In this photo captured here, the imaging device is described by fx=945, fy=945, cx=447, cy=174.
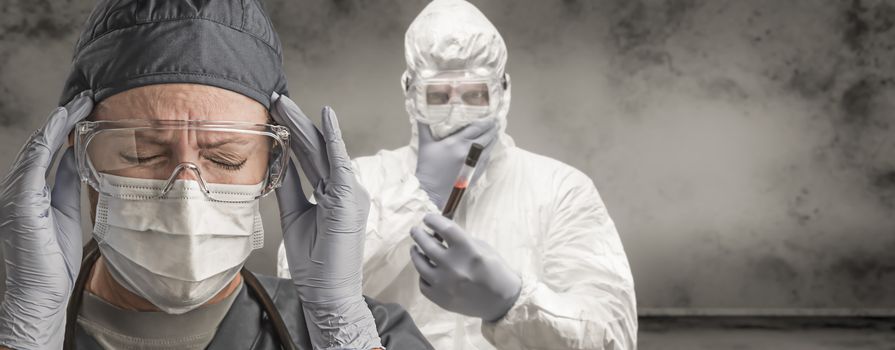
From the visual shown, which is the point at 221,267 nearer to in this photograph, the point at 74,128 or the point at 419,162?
the point at 74,128

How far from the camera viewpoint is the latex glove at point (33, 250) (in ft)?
3.68

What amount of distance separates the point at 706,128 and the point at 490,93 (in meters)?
1.91

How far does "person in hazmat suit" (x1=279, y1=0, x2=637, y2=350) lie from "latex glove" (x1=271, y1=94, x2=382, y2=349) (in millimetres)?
599

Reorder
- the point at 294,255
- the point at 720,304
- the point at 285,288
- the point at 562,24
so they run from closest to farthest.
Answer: the point at 294,255 → the point at 285,288 → the point at 562,24 → the point at 720,304

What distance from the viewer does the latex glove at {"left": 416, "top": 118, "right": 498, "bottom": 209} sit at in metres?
2.26

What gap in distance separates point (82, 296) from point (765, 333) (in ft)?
10.3

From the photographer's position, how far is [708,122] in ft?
12.9

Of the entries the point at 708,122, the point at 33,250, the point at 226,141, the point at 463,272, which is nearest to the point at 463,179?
the point at 463,272

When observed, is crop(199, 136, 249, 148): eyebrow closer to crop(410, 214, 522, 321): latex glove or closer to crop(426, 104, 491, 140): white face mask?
crop(410, 214, 522, 321): latex glove

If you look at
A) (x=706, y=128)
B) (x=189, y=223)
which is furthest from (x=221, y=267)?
(x=706, y=128)

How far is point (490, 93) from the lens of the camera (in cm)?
230

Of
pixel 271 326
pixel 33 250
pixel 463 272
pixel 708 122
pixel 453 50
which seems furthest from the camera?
pixel 708 122

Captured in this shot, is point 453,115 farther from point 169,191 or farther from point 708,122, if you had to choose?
point 708,122

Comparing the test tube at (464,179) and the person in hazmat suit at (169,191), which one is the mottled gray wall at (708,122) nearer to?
the test tube at (464,179)
